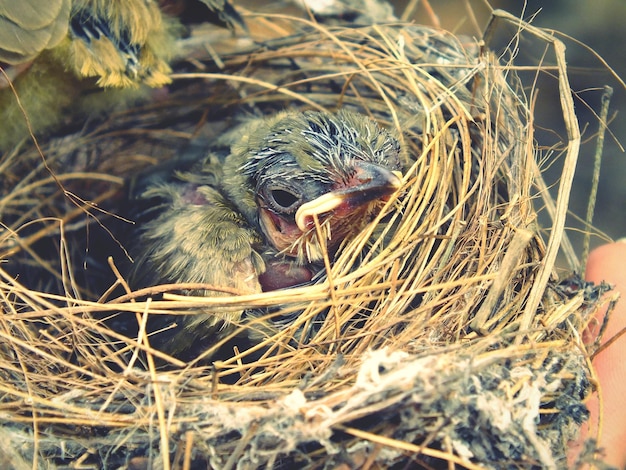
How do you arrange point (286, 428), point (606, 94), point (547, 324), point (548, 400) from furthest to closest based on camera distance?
point (606, 94), point (547, 324), point (548, 400), point (286, 428)

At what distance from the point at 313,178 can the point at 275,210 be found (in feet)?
0.47

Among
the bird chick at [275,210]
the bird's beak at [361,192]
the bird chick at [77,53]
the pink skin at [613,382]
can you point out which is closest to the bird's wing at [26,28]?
the bird chick at [77,53]

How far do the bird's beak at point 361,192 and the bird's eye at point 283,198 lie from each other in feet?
0.29

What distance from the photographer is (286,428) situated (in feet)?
3.20

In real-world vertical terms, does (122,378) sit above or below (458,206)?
below

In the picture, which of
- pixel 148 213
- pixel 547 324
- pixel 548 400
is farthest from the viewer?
pixel 148 213

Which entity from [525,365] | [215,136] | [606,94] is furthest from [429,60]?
[525,365]

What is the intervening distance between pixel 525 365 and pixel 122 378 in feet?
2.50

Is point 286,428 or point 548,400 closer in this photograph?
point 286,428

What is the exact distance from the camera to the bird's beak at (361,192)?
49.6 inches

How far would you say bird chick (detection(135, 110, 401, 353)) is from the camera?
52.9 inches

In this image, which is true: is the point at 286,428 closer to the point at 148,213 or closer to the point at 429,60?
the point at 148,213

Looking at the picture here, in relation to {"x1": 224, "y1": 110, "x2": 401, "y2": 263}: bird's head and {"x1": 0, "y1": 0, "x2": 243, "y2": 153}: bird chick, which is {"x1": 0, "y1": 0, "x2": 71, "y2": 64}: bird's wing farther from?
{"x1": 224, "y1": 110, "x2": 401, "y2": 263}: bird's head

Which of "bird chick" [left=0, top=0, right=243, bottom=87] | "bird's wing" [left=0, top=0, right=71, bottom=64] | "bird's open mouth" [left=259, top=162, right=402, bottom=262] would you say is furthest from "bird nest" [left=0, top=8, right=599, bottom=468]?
"bird's wing" [left=0, top=0, right=71, bottom=64]
